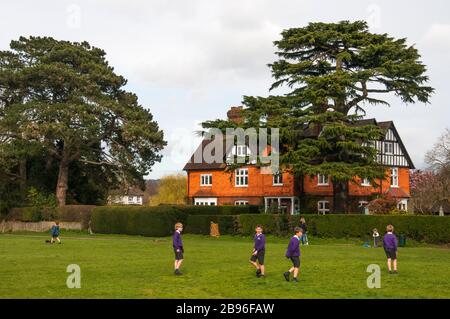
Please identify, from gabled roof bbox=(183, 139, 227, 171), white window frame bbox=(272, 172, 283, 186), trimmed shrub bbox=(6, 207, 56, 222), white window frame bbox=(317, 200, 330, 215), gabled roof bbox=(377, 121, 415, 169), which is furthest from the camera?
gabled roof bbox=(183, 139, 227, 171)

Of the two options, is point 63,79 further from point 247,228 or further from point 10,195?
point 247,228

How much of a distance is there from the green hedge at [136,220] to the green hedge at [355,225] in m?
5.95

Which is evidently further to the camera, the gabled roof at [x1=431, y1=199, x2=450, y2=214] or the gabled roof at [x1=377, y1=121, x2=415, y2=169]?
the gabled roof at [x1=431, y1=199, x2=450, y2=214]

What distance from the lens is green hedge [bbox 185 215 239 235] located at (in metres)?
49.4

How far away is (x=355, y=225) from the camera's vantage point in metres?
43.8

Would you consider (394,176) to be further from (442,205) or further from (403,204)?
(442,205)

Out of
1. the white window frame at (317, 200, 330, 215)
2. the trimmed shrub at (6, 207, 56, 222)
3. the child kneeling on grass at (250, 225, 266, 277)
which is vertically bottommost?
the child kneeling on grass at (250, 225, 266, 277)

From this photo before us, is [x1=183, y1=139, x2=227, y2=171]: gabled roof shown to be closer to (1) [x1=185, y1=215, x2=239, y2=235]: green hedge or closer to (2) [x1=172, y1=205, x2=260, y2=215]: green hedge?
(2) [x1=172, y1=205, x2=260, y2=215]: green hedge

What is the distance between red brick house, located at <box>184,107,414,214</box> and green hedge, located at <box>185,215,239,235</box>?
862 cm

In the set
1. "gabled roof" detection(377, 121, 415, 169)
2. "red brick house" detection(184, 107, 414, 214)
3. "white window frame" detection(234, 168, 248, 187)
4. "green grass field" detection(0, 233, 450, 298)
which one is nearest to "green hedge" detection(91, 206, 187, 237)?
"red brick house" detection(184, 107, 414, 214)

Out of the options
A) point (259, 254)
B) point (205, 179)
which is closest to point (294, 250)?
point (259, 254)

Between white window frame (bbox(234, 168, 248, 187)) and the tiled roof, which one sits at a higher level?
white window frame (bbox(234, 168, 248, 187))

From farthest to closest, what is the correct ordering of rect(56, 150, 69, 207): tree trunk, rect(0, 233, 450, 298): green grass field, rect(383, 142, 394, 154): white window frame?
rect(383, 142, 394, 154): white window frame → rect(56, 150, 69, 207): tree trunk → rect(0, 233, 450, 298): green grass field

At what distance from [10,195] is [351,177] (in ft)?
115
